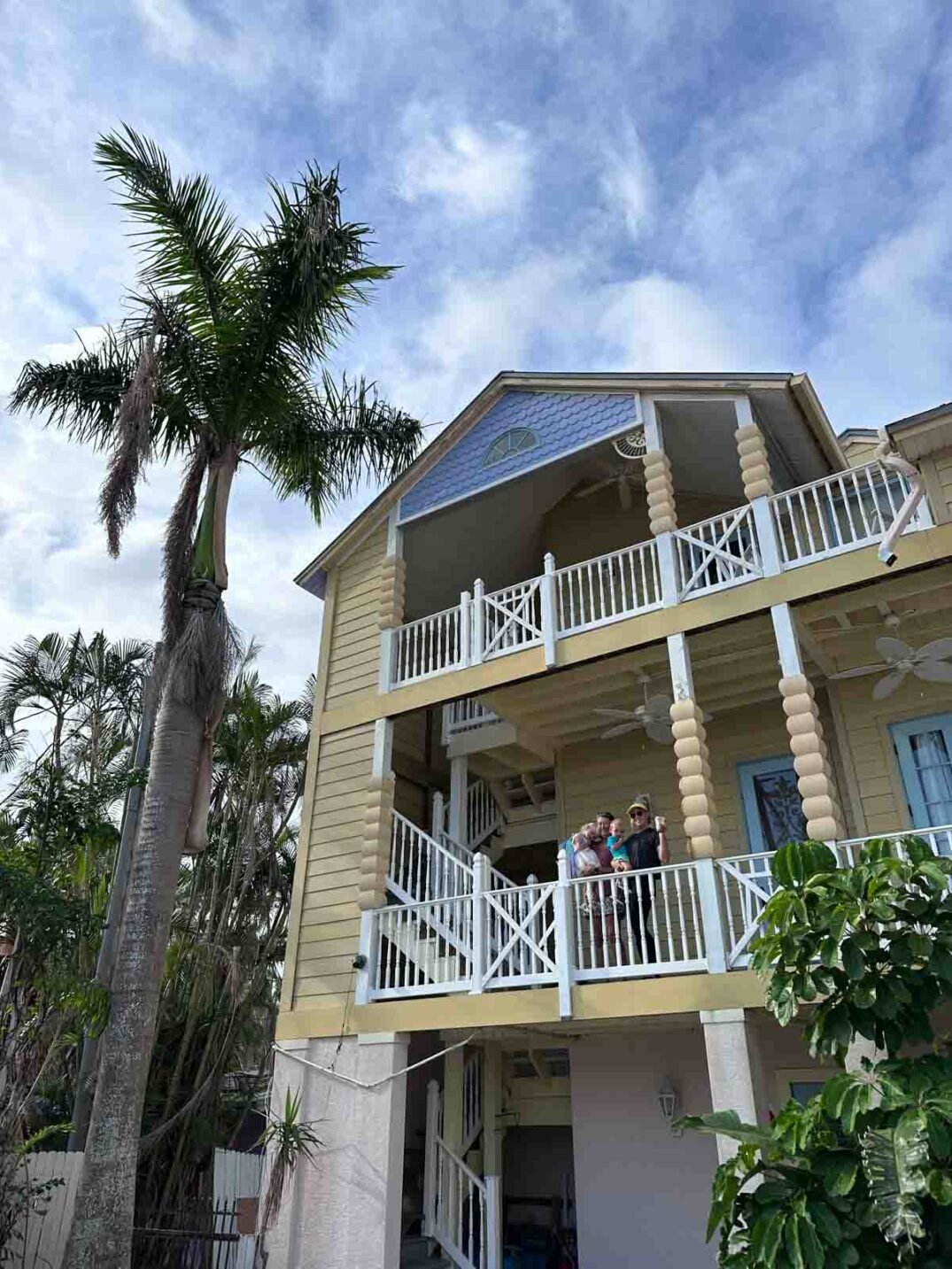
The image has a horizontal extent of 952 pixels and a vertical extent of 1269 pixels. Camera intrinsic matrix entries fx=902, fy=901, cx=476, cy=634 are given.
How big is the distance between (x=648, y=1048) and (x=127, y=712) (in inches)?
489

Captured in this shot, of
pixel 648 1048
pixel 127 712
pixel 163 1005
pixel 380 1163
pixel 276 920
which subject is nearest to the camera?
pixel 380 1163

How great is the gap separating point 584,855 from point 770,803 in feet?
8.48

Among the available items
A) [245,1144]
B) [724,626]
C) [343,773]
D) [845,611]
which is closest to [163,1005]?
[245,1144]

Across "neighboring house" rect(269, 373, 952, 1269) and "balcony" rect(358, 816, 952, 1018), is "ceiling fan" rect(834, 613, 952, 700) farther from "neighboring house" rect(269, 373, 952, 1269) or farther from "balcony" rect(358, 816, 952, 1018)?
"balcony" rect(358, 816, 952, 1018)

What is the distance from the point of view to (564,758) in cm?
1140

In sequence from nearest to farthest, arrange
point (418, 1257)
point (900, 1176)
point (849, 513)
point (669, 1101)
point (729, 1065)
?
1. point (900, 1176)
2. point (729, 1065)
3. point (849, 513)
4. point (418, 1257)
5. point (669, 1101)

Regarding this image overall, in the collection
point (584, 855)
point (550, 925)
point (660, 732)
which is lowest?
point (550, 925)

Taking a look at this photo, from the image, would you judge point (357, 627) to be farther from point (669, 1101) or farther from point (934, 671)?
point (934, 671)

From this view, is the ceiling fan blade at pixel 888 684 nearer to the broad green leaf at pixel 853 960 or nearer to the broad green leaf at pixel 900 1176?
the broad green leaf at pixel 853 960

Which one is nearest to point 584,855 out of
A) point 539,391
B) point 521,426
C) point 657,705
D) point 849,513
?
point 657,705

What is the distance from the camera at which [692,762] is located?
308 inches

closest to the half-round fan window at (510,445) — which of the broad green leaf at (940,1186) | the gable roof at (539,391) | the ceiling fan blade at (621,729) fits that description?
the gable roof at (539,391)

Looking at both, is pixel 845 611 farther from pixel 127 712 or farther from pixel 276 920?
pixel 127 712

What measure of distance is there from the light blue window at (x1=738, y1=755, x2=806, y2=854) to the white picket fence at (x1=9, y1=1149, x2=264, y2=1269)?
6.15m
